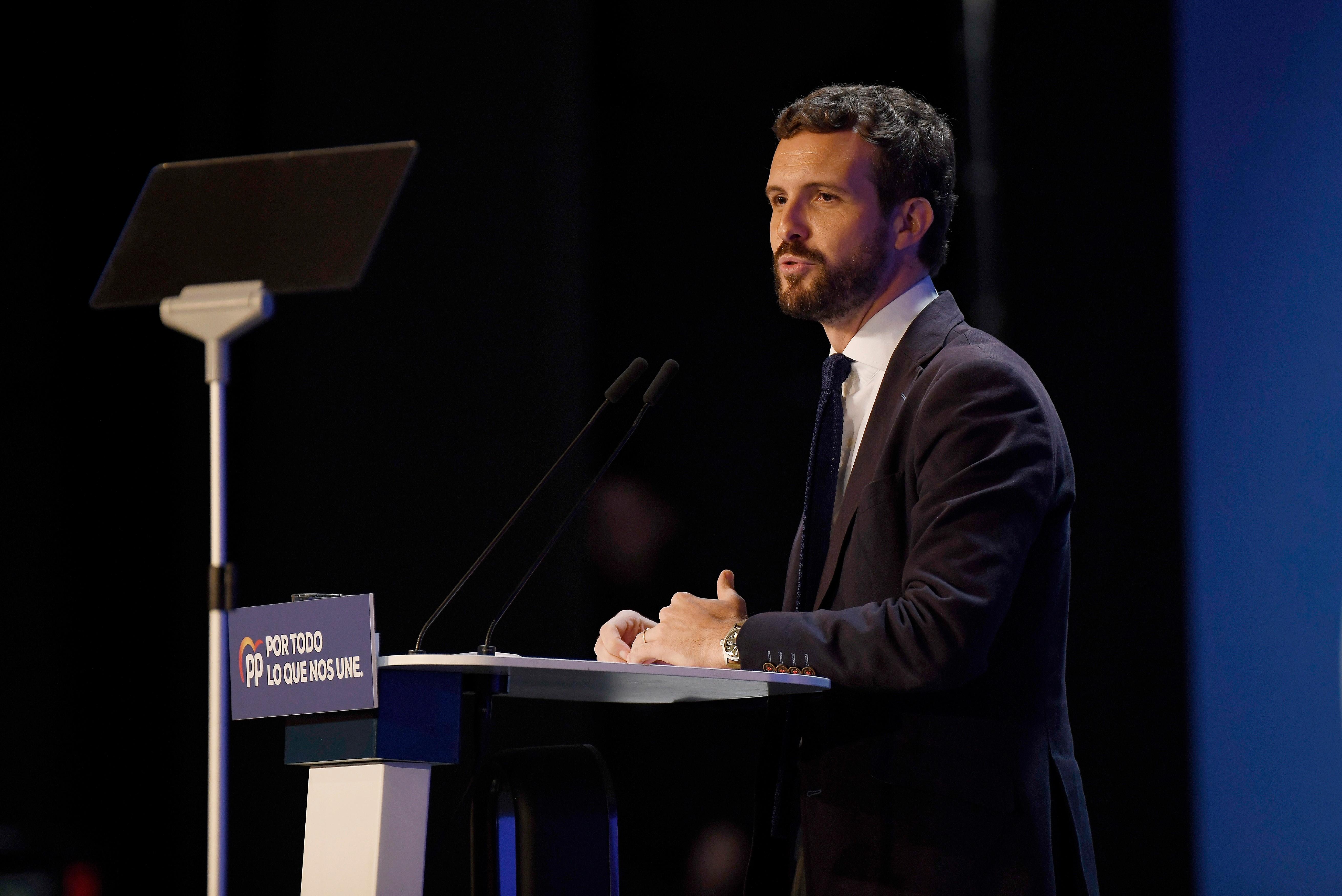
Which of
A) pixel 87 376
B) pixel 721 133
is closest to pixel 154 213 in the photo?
pixel 87 376

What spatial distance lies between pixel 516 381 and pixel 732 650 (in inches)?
72.4

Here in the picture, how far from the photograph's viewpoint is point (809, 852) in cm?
182

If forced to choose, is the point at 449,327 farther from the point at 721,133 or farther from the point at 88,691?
the point at 88,691

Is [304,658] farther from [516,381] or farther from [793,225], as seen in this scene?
[516,381]

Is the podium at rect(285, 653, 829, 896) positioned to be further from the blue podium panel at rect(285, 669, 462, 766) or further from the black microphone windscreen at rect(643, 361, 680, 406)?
the black microphone windscreen at rect(643, 361, 680, 406)

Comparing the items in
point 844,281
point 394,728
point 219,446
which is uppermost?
Answer: point 844,281

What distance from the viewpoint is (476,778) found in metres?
1.67

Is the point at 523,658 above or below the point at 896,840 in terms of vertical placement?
above

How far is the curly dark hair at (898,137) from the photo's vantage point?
2.29 metres

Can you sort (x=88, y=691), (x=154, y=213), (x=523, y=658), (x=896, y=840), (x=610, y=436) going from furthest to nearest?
(x=610, y=436) < (x=88, y=691) < (x=896, y=840) < (x=154, y=213) < (x=523, y=658)

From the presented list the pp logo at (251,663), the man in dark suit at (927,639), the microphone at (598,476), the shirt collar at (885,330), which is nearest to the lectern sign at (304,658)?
the pp logo at (251,663)

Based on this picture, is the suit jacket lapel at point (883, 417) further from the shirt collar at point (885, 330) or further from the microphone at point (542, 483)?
the microphone at point (542, 483)

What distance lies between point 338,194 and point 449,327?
2.07 m

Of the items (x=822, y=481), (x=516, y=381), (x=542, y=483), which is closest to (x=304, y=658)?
(x=542, y=483)
